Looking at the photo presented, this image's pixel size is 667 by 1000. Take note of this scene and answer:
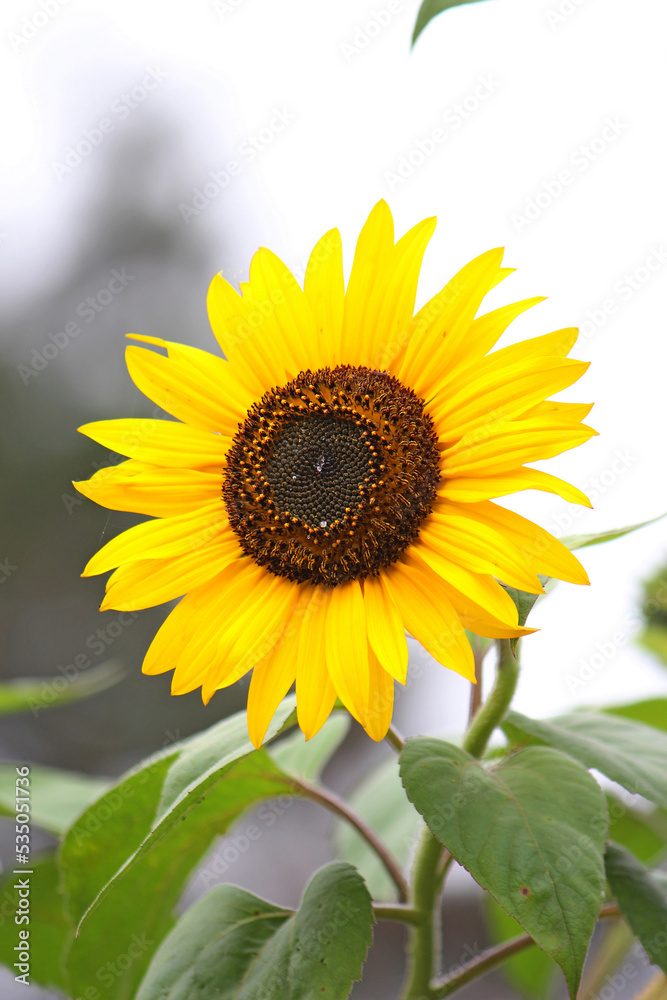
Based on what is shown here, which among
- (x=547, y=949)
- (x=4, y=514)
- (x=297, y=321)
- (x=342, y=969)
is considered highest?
(x=297, y=321)

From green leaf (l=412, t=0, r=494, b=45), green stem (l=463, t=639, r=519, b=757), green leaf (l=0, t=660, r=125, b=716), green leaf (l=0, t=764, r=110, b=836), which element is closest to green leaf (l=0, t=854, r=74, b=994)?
green leaf (l=0, t=764, r=110, b=836)

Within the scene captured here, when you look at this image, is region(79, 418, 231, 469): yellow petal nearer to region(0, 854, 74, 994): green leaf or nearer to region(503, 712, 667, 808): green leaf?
region(503, 712, 667, 808): green leaf

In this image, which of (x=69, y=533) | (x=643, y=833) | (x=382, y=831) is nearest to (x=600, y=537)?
(x=382, y=831)

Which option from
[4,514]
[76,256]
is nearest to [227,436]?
[4,514]

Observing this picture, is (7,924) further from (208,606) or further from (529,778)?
(529,778)

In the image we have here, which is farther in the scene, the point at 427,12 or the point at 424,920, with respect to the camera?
the point at 424,920

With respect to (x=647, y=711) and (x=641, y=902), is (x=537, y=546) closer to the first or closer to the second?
(x=641, y=902)

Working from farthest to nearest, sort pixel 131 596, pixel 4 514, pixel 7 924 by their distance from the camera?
pixel 4 514 < pixel 7 924 < pixel 131 596
